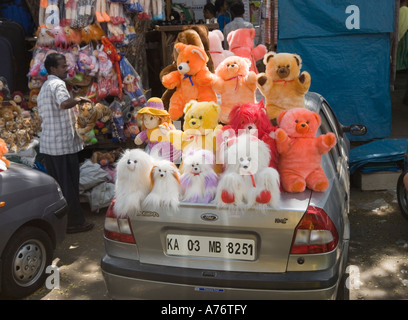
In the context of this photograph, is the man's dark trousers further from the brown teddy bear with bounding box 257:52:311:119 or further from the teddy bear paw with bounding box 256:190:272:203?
the teddy bear paw with bounding box 256:190:272:203

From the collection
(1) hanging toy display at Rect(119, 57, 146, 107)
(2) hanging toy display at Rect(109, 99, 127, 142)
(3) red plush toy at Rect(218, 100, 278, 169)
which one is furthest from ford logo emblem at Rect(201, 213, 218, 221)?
(1) hanging toy display at Rect(119, 57, 146, 107)

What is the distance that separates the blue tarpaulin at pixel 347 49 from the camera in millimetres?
7215

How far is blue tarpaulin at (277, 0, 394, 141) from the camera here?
7215 mm

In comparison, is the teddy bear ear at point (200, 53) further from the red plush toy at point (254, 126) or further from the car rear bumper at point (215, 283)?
the car rear bumper at point (215, 283)

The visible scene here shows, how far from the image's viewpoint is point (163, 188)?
119 inches

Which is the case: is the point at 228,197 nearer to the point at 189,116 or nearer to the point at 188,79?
the point at 189,116

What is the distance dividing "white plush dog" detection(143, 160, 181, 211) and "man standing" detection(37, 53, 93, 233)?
216cm

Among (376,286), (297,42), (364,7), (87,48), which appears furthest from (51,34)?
(376,286)

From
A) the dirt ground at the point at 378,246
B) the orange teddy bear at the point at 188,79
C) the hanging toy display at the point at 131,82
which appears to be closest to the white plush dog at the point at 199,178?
the dirt ground at the point at 378,246

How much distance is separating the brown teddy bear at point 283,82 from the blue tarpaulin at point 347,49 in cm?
340

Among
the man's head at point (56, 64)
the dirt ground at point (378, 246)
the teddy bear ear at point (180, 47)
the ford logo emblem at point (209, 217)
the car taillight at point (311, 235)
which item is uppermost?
the teddy bear ear at point (180, 47)

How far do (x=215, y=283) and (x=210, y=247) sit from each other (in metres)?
0.21

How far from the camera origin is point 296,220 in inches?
111

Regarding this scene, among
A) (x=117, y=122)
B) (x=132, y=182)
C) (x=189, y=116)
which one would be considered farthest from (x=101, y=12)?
(x=132, y=182)
